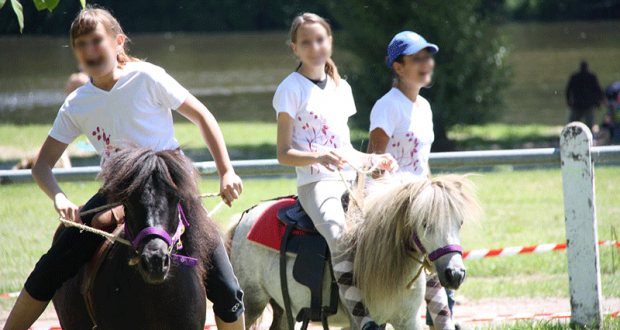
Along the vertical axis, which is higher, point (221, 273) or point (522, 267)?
point (221, 273)

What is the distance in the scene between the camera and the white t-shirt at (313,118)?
12.1 feet

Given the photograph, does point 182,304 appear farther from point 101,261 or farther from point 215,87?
point 215,87

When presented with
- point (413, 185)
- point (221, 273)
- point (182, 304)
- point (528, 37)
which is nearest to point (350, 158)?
point (413, 185)

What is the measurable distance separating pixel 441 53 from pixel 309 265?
1320cm

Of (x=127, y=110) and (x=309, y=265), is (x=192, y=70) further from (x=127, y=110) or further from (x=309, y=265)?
(x=127, y=110)

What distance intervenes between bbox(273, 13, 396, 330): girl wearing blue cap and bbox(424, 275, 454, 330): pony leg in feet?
1.28

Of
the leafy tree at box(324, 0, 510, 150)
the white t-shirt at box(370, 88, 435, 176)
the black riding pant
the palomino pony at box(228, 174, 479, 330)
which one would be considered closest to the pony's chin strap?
the palomino pony at box(228, 174, 479, 330)

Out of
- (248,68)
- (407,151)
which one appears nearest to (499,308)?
(407,151)

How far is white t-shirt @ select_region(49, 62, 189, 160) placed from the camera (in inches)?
124

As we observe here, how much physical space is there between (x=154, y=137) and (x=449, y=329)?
1.86 m

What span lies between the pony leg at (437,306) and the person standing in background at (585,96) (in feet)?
50.5

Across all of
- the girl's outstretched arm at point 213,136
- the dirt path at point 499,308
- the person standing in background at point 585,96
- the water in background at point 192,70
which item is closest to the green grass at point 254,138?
the person standing in background at point 585,96

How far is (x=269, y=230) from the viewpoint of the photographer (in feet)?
12.9

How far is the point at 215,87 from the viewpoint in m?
28.8
